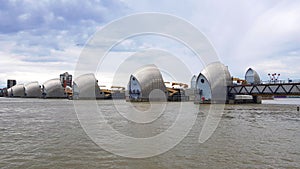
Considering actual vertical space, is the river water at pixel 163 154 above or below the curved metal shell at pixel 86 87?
below

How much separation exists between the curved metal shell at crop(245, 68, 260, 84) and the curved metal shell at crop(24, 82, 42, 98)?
78.3m

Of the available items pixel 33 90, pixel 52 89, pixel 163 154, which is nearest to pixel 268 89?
pixel 163 154

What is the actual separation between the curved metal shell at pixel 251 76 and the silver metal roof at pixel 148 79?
2452cm

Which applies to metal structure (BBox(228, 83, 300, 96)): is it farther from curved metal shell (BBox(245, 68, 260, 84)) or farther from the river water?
the river water

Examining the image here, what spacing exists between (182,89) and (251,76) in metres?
19.8

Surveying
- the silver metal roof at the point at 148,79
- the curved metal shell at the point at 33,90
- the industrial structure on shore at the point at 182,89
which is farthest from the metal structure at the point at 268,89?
the curved metal shell at the point at 33,90

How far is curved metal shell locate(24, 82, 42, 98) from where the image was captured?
334ft

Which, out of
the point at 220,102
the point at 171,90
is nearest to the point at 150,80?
the point at 171,90

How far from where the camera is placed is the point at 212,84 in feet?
177

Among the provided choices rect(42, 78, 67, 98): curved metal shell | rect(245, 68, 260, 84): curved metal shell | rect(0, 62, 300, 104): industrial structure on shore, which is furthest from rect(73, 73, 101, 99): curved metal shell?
rect(245, 68, 260, 84): curved metal shell

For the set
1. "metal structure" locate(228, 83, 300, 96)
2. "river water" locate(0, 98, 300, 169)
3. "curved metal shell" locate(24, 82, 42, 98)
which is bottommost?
"river water" locate(0, 98, 300, 169)

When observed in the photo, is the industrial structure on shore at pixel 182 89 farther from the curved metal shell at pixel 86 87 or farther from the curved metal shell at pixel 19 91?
the curved metal shell at pixel 19 91

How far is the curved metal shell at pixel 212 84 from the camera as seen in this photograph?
53969mm

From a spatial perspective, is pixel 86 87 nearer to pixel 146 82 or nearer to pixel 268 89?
pixel 146 82
